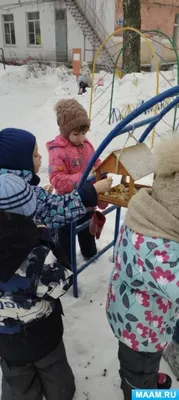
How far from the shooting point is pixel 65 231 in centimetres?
241

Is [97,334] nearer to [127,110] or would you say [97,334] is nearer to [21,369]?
[21,369]

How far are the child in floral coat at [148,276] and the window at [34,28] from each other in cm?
1759

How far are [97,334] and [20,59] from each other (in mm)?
17714

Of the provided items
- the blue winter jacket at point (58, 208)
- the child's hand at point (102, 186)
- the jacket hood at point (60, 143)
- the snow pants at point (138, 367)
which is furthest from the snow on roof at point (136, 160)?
the snow pants at point (138, 367)

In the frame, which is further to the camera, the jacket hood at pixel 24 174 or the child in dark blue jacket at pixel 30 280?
the jacket hood at pixel 24 174

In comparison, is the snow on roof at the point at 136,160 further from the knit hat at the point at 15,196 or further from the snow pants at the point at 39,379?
the snow pants at the point at 39,379

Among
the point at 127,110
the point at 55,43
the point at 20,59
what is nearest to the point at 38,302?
the point at 127,110

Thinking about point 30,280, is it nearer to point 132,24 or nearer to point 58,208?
point 58,208

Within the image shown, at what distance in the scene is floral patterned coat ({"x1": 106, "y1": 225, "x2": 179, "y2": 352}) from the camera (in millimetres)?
1105

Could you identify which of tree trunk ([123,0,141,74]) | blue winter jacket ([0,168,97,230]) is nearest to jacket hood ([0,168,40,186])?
blue winter jacket ([0,168,97,230])

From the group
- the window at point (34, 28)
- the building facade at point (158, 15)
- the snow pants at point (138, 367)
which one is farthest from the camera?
the window at point (34, 28)

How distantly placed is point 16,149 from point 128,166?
54 cm

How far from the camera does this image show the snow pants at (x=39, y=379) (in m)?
1.49

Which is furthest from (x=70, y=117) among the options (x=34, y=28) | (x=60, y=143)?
(x=34, y=28)
